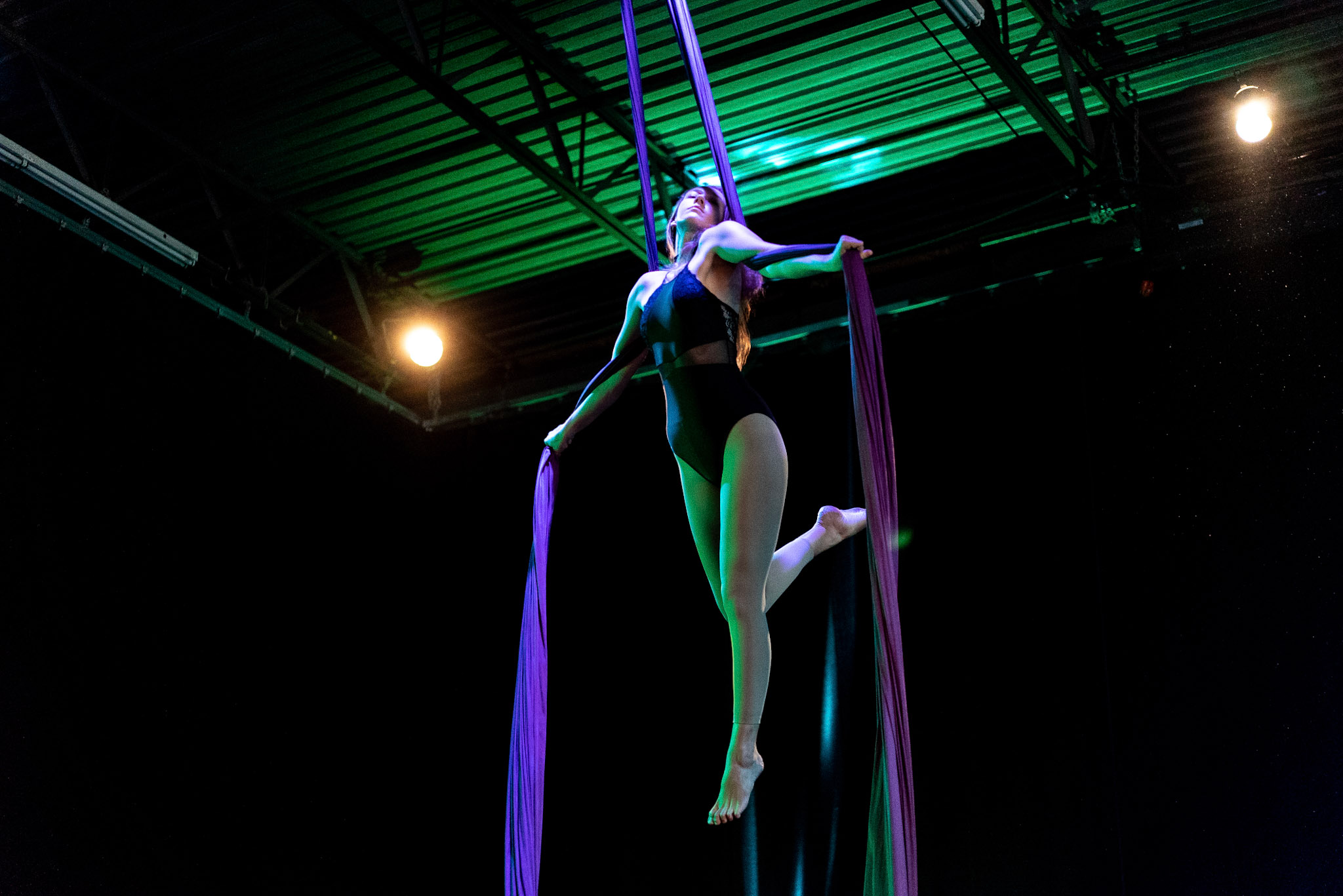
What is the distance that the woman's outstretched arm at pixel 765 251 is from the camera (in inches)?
113

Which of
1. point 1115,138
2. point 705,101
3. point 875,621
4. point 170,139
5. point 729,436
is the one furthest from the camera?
point 170,139

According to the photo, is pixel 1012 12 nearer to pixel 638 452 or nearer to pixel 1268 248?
pixel 1268 248

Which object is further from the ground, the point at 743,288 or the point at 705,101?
the point at 705,101

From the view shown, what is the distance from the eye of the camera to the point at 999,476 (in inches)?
253

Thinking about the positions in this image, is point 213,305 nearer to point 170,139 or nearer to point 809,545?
point 170,139

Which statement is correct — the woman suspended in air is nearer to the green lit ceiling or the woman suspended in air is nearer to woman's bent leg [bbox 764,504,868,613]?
woman's bent leg [bbox 764,504,868,613]

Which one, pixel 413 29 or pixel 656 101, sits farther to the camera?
pixel 656 101

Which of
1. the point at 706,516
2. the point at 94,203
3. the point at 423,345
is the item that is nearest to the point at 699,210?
the point at 706,516

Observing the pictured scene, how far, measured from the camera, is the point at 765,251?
3.01 meters

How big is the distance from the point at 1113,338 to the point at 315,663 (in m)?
4.87

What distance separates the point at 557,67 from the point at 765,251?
3293 millimetres

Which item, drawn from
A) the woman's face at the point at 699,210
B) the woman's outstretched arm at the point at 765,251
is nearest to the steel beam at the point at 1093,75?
the woman's face at the point at 699,210

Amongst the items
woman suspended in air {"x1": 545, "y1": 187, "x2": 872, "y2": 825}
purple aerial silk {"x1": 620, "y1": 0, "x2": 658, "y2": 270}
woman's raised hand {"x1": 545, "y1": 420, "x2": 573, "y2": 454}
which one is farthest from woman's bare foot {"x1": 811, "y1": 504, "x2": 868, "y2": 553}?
purple aerial silk {"x1": 620, "y1": 0, "x2": 658, "y2": 270}

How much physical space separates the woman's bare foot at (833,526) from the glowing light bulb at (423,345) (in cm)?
430
